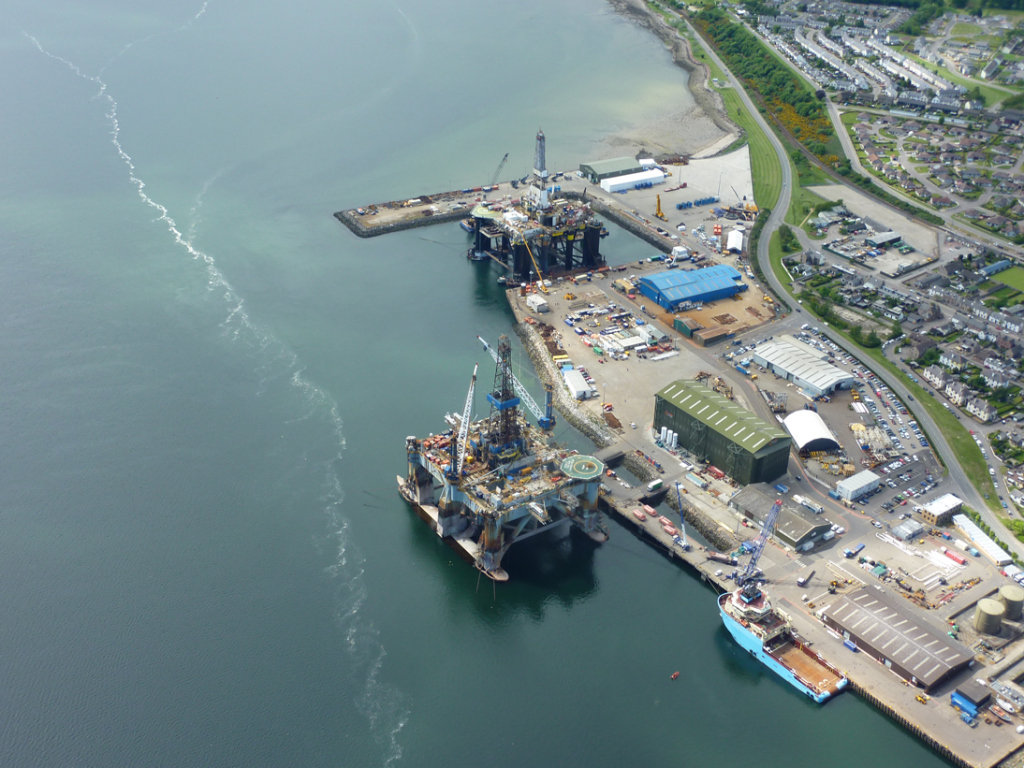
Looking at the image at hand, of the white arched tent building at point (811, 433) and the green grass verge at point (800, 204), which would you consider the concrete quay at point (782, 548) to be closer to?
the white arched tent building at point (811, 433)

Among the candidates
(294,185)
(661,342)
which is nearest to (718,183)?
(661,342)

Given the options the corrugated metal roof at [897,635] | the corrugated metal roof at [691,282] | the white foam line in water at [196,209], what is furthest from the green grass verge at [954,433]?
the white foam line in water at [196,209]

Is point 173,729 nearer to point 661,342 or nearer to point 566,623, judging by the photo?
point 566,623

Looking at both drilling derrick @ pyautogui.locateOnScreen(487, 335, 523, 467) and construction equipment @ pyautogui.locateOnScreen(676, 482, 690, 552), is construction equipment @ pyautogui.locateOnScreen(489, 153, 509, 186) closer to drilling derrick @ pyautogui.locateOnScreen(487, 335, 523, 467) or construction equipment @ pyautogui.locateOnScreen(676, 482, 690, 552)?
drilling derrick @ pyautogui.locateOnScreen(487, 335, 523, 467)

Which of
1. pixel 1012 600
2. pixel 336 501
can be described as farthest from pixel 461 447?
pixel 1012 600

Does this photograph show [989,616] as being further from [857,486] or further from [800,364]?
[800,364]

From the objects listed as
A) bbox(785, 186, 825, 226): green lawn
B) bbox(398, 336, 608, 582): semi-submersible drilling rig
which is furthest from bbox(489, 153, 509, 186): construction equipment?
bbox(398, 336, 608, 582): semi-submersible drilling rig

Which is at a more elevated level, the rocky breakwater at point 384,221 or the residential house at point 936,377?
the rocky breakwater at point 384,221
